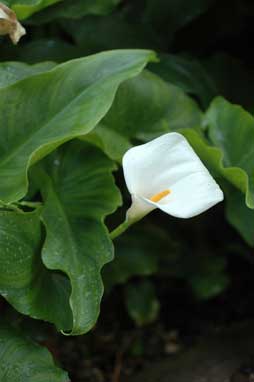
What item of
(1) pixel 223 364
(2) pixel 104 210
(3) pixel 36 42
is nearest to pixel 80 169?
(2) pixel 104 210

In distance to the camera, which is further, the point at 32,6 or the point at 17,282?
the point at 32,6

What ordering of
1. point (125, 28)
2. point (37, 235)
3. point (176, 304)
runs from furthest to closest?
point (176, 304) → point (125, 28) → point (37, 235)

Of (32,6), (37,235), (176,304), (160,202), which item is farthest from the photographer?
(176,304)

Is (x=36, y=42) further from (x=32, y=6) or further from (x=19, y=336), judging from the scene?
(x=19, y=336)

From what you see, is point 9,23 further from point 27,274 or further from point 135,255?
point 135,255

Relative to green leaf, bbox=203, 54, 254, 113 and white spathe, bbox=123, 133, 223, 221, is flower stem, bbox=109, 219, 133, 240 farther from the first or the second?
green leaf, bbox=203, 54, 254, 113

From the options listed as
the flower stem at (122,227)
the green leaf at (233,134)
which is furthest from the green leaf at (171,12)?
the flower stem at (122,227)
